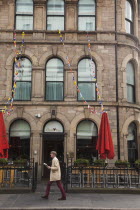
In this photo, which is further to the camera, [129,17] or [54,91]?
[129,17]

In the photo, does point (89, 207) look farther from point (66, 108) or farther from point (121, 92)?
point (121, 92)

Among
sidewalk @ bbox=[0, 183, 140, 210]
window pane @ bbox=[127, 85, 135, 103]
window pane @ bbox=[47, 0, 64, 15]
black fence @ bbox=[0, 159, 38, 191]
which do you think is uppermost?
window pane @ bbox=[47, 0, 64, 15]

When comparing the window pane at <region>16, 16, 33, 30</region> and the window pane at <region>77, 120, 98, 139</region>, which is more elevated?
the window pane at <region>16, 16, 33, 30</region>

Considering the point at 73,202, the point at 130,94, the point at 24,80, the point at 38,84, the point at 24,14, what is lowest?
the point at 73,202

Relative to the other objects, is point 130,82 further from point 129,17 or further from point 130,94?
point 129,17

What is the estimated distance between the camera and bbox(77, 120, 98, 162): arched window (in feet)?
49.6

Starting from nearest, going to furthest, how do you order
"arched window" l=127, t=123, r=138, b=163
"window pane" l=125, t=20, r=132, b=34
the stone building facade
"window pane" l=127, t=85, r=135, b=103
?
the stone building facade → "arched window" l=127, t=123, r=138, b=163 → "window pane" l=127, t=85, r=135, b=103 → "window pane" l=125, t=20, r=132, b=34

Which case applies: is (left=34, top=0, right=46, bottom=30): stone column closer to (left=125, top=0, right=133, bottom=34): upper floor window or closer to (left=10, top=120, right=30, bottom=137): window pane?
(left=125, top=0, right=133, bottom=34): upper floor window

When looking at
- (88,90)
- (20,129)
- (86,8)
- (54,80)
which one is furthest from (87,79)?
(20,129)

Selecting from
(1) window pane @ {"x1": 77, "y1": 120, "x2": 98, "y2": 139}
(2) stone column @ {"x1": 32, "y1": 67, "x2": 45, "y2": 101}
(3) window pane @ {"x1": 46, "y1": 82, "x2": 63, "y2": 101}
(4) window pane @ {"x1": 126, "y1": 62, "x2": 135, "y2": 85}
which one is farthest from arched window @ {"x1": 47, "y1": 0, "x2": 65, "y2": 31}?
(1) window pane @ {"x1": 77, "y1": 120, "x2": 98, "y2": 139}

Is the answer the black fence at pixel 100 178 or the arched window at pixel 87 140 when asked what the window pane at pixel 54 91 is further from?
the black fence at pixel 100 178

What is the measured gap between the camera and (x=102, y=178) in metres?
11.6

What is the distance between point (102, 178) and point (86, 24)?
9220 mm

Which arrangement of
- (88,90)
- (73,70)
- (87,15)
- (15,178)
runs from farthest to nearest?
(87,15) < (88,90) < (73,70) < (15,178)
